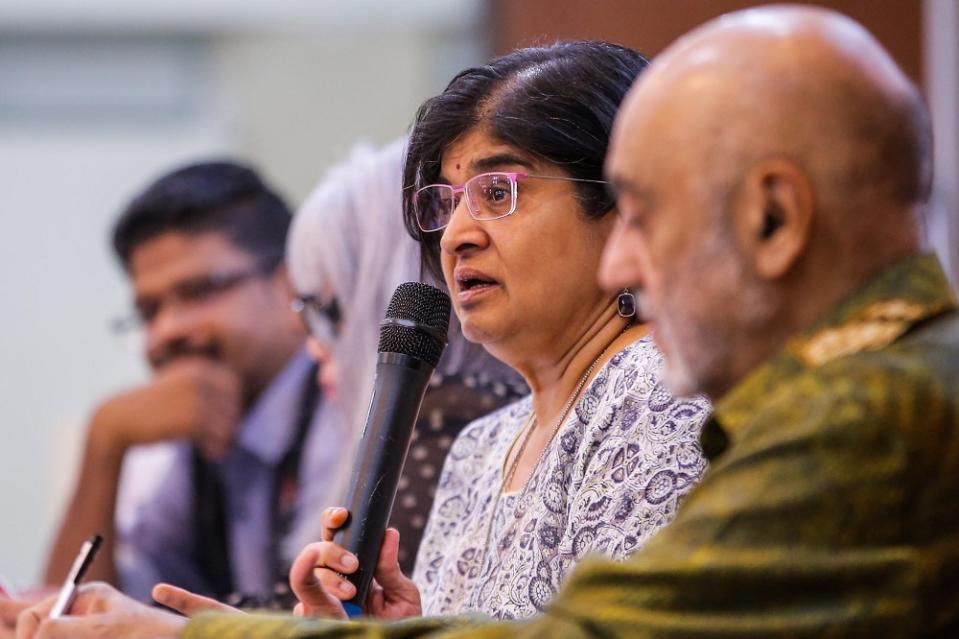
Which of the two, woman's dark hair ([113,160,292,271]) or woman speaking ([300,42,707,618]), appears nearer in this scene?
woman speaking ([300,42,707,618])

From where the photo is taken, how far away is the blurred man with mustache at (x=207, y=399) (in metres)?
3.28

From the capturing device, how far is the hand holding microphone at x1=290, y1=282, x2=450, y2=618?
1.42 m

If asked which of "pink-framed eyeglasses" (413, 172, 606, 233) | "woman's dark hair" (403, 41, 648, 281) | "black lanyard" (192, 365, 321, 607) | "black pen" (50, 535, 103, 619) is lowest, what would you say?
"black lanyard" (192, 365, 321, 607)

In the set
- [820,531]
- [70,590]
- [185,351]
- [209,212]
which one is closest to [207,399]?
[185,351]

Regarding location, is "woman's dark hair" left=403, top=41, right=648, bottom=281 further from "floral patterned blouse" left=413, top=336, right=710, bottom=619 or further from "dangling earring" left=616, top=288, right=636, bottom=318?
"floral patterned blouse" left=413, top=336, right=710, bottom=619

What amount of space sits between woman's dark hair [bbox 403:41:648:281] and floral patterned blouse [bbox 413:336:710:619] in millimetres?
241

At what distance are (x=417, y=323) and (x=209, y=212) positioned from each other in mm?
2205

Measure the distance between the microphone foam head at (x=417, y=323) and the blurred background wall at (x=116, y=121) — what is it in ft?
13.7

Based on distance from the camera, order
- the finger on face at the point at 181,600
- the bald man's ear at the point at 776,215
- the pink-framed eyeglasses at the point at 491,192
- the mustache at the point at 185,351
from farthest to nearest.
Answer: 1. the mustache at the point at 185,351
2. the pink-framed eyeglasses at the point at 491,192
3. the finger on face at the point at 181,600
4. the bald man's ear at the point at 776,215

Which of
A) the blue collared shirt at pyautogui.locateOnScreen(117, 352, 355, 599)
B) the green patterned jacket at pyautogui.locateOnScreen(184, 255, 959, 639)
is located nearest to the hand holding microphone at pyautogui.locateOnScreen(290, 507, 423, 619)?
the green patterned jacket at pyautogui.locateOnScreen(184, 255, 959, 639)

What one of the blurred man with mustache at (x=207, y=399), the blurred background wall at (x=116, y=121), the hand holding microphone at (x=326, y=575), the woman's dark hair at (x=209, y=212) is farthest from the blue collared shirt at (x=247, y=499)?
the blurred background wall at (x=116, y=121)

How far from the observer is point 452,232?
5.33 ft

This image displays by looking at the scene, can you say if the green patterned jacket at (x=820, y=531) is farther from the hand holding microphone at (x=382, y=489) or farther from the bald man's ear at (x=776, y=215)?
the hand holding microphone at (x=382, y=489)

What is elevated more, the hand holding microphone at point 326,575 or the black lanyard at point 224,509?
the hand holding microphone at point 326,575
